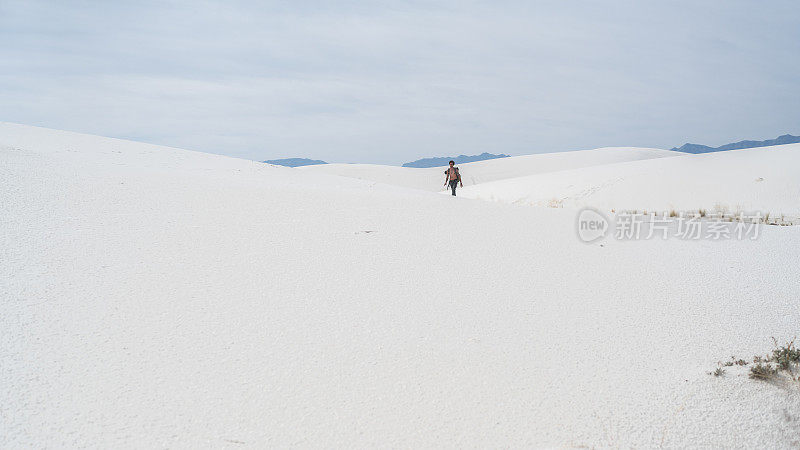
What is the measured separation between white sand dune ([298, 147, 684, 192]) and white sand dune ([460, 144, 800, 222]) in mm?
22851

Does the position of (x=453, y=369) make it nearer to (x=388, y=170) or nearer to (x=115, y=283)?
(x=115, y=283)

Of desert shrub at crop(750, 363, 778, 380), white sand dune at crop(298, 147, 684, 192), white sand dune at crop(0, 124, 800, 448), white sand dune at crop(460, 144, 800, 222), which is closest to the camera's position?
white sand dune at crop(0, 124, 800, 448)

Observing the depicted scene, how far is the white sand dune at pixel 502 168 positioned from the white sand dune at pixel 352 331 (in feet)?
122

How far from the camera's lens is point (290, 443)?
2.50 meters

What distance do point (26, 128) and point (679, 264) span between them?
641 inches

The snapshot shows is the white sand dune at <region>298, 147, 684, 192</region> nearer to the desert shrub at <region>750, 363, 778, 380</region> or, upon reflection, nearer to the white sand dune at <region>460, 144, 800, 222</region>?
the white sand dune at <region>460, 144, 800, 222</region>

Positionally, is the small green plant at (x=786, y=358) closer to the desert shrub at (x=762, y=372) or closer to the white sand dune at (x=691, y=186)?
the desert shrub at (x=762, y=372)

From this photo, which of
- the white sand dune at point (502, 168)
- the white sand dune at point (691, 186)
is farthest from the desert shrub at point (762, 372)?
the white sand dune at point (502, 168)

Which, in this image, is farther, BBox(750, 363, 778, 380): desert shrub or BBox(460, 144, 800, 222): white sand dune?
BBox(460, 144, 800, 222): white sand dune

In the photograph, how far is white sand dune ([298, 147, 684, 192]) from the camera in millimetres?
46969

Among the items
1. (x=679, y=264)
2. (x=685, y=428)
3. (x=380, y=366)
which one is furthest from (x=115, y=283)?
(x=679, y=264)

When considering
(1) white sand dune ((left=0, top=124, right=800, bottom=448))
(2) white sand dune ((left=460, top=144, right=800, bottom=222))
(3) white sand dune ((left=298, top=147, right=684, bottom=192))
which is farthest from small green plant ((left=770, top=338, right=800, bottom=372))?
(3) white sand dune ((left=298, top=147, right=684, bottom=192))

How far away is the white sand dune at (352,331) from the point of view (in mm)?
2652

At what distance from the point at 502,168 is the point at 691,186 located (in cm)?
3590
